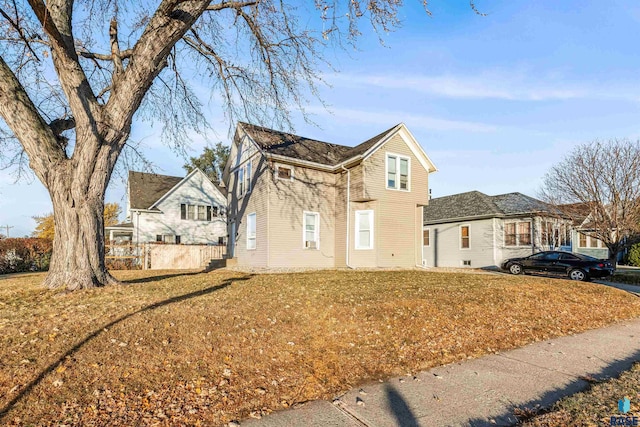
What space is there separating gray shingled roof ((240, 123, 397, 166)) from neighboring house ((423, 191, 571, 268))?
29.7 feet

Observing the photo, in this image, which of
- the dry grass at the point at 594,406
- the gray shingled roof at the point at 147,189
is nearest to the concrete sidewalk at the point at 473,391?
the dry grass at the point at 594,406

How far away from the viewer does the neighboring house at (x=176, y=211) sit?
2641 centimetres

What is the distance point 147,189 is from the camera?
2861cm

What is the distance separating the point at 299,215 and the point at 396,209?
462 centimetres

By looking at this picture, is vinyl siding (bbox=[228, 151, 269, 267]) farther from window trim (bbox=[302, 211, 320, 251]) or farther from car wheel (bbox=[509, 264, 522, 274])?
car wheel (bbox=[509, 264, 522, 274])

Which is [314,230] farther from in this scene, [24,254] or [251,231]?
[24,254]

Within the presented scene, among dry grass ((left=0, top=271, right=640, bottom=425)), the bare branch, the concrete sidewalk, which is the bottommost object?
the concrete sidewalk

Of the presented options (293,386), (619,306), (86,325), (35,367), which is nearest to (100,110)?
(86,325)

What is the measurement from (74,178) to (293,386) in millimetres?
7268

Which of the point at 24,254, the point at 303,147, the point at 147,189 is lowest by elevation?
the point at 24,254

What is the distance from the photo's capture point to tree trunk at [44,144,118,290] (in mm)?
7797

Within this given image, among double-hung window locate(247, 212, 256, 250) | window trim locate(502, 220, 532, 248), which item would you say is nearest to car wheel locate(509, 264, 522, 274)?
window trim locate(502, 220, 532, 248)

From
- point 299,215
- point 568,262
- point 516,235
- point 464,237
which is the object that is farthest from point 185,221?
point 568,262

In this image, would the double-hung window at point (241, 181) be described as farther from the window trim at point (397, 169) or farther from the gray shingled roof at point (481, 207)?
the gray shingled roof at point (481, 207)
